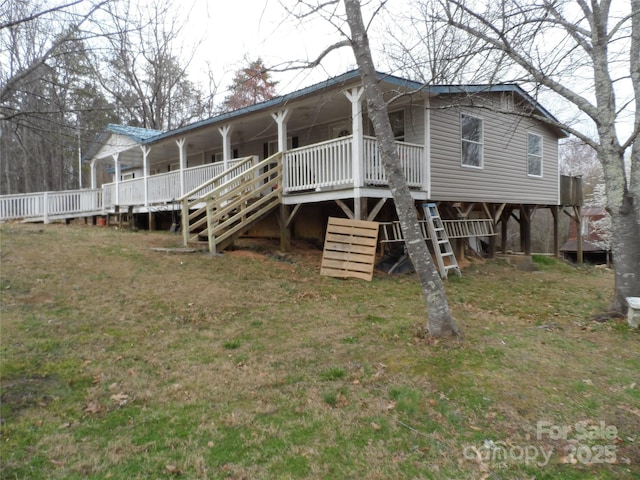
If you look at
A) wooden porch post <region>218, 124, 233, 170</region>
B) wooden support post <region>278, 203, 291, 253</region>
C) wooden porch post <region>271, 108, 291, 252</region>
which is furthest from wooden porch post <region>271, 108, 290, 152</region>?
wooden porch post <region>218, 124, 233, 170</region>

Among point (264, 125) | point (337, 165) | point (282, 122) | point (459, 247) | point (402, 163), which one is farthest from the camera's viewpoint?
point (264, 125)

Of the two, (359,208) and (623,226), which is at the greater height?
(359,208)

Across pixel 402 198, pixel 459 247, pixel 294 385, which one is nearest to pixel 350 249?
pixel 402 198

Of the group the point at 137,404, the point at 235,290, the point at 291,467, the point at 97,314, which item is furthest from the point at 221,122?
the point at 291,467

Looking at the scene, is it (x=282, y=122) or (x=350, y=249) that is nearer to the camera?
(x=350, y=249)

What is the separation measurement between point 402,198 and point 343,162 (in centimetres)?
430

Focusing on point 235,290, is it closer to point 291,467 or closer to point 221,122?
point 291,467

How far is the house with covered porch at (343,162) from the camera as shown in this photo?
9.34 m

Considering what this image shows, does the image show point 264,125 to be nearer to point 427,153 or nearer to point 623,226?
point 427,153

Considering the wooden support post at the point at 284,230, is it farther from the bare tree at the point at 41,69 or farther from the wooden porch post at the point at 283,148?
the bare tree at the point at 41,69

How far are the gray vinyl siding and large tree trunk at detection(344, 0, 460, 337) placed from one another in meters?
5.04

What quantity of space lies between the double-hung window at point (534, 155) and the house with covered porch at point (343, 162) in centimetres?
4

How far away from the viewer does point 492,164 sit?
1277 centimetres

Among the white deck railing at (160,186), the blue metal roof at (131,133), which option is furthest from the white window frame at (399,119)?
the blue metal roof at (131,133)
